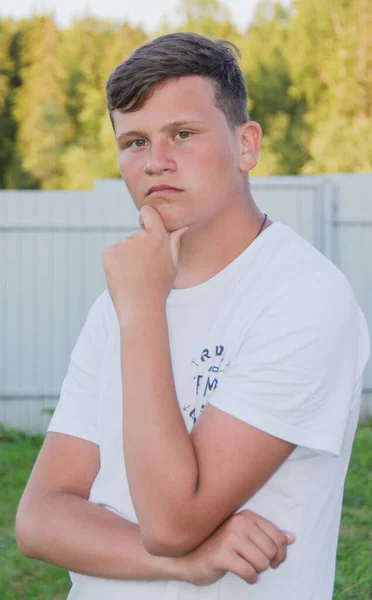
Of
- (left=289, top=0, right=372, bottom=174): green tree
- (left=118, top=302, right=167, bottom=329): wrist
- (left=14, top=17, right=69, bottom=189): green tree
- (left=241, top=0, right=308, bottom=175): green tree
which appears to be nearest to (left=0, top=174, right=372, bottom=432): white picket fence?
(left=118, top=302, right=167, bottom=329): wrist

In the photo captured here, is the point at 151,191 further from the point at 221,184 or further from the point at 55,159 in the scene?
the point at 55,159

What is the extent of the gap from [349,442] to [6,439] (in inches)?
223

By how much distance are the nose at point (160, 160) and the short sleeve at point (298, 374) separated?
351 mm

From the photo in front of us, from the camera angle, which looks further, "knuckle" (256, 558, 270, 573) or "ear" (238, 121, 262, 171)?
"ear" (238, 121, 262, 171)

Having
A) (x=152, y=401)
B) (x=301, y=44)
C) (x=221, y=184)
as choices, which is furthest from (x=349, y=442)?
(x=301, y=44)

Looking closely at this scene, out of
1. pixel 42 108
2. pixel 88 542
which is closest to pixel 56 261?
pixel 88 542

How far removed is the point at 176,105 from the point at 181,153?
89mm

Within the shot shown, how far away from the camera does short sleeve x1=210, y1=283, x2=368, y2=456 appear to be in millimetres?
1417

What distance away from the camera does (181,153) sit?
5.36 feet

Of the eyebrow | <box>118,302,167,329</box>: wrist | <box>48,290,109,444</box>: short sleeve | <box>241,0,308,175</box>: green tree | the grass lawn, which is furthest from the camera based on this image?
<box>241,0,308,175</box>: green tree

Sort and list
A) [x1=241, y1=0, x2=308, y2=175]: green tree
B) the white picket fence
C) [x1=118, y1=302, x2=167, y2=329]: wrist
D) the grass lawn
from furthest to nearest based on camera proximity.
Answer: [x1=241, y1=0, x2=308, y2=175]: green tree < the white picket fence < the grass lawn < [x1=118, y1=302, x2=167, y2=329]: wrist

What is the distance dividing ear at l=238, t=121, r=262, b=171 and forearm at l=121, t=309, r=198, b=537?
0.47 m

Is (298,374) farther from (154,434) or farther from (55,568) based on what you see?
(55,568)

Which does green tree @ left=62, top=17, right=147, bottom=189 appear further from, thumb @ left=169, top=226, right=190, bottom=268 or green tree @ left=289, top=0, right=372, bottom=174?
thumb @ left=169, top=226, right=190, bottom=268
